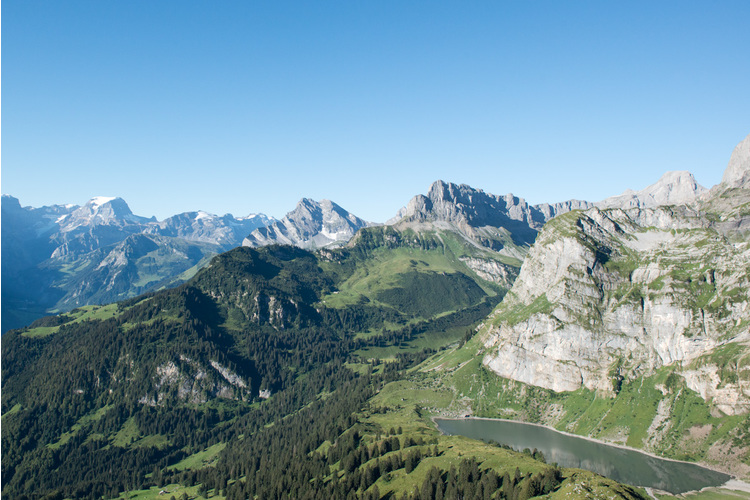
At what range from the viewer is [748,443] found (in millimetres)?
178625

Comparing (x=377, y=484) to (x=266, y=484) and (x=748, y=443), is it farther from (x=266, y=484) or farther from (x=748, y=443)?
(x=748, y=443)

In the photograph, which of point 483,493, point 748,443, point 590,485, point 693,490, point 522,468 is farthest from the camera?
point 748,443

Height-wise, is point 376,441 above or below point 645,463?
above

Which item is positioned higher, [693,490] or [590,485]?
[590,485]

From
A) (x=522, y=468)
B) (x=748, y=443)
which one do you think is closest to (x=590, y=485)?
(x=522, y=468)

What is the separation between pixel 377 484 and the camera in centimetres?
16362

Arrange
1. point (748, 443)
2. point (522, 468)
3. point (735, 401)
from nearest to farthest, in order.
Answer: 1. point (522, 468)
2. point (748, 443)
3. point (735, 401)

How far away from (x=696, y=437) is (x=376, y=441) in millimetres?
133337

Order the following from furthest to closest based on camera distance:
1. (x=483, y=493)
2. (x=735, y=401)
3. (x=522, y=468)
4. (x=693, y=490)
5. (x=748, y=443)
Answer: (x=735, y=401)
(x=748, y=443)
(x=693, y=490)
(x=522, y=468)
(x=483, y=493)

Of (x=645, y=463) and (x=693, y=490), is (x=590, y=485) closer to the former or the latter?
(x=693, y=490)

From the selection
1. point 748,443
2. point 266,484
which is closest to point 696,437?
point 748,443

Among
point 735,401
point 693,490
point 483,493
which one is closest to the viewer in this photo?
point 483,493

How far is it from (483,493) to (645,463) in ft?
309

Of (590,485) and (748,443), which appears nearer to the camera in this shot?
(590,485)
